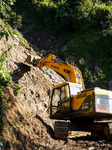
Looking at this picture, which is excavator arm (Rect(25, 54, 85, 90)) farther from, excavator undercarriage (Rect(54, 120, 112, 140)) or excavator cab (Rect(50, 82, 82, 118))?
excavator undercarriage (Rect(54, 120, 112, 140))

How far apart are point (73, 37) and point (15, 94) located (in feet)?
66.7

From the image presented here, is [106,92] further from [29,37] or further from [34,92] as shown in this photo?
[29,37]

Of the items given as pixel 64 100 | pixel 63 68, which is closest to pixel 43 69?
pixel 63 68

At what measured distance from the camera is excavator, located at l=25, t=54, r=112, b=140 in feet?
20.9

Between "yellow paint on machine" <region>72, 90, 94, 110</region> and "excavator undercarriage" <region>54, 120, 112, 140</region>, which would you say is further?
"excavator undercarriage" <region>54, 120, 112, 140</region>

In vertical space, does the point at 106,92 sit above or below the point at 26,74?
below

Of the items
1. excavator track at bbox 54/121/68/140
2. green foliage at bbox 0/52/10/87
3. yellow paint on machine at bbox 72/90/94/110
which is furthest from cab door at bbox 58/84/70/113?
green foliage at bbox 0/52/10/87

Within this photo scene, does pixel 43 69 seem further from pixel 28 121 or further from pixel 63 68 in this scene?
pixel 28 121

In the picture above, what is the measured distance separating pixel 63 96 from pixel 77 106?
125cm

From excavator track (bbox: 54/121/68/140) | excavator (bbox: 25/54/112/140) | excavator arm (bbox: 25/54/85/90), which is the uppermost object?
excavator arm (bbox: 25/54/85/90)

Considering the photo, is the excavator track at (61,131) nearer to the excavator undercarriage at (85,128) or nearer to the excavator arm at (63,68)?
the excavator undercarriage at (85,128)

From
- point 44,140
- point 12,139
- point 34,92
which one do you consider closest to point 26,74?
point 34,92

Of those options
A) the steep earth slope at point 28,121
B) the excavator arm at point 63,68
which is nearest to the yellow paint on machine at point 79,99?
the steep earth slope at point 28,121

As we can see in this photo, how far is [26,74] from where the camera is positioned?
10.3m
